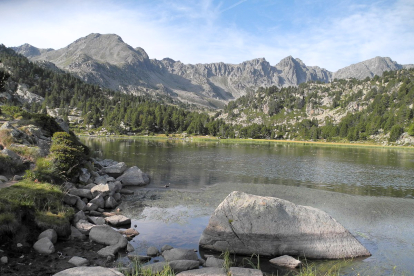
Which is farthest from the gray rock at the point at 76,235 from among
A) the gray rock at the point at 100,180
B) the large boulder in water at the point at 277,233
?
the gray rock at the point at 100,180

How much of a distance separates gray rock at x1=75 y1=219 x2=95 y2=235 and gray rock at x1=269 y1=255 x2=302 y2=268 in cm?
1128

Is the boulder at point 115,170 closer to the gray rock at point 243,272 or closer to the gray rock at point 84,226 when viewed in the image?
the gray rock at point 84,226

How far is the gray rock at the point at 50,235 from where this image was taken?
13682 millimetres

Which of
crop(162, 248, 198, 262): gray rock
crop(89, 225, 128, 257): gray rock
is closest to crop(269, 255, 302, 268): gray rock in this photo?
crop(162, 248, 198, 262): gray rock

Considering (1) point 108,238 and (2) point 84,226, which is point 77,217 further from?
(1) point 108,238

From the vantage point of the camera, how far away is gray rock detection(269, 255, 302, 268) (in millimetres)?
13483

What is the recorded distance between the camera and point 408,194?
3209 cm

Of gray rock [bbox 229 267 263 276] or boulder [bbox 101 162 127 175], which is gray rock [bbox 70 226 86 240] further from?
boulder [bbox 101 162 127 175]

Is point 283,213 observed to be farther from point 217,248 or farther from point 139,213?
point 139,213

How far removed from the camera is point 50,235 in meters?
13.8

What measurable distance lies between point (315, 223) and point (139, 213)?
44.6 ft

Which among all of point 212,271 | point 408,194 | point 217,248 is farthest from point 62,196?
point 408,194

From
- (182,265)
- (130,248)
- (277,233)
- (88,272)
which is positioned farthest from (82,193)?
(277,233)

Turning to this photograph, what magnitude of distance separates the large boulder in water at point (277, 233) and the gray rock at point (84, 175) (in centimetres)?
1829
